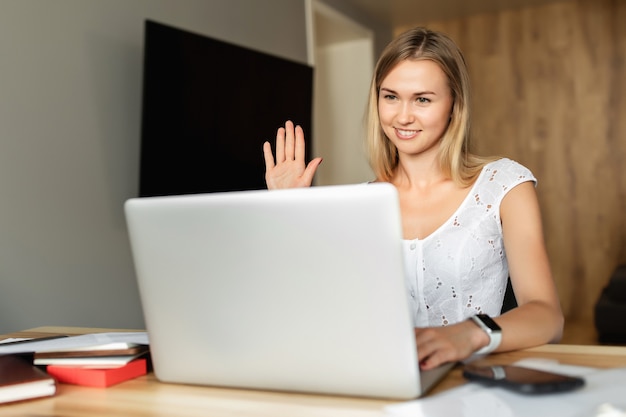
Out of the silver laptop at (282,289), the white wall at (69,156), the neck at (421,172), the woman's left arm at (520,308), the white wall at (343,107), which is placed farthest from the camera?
the white wall at (343,107)

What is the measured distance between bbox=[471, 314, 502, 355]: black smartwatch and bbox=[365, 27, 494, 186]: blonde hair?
28.9 inches

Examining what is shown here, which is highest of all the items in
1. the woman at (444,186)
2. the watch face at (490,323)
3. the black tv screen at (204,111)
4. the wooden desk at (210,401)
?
the black tv screen at (204,111)

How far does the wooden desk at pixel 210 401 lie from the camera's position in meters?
0.90

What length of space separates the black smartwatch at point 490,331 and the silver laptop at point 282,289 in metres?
0.11

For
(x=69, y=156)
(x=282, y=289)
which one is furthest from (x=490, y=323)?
(x=69, y=156)

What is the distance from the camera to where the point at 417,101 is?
174 centimetres

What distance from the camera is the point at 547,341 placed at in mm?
1208

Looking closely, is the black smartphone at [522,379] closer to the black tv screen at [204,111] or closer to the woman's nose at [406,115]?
the woman's nose at [406,115]

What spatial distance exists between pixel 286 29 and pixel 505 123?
7.08ft

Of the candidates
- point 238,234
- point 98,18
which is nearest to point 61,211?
point 98,18

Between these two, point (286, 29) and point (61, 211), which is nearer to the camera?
point (61, 211)

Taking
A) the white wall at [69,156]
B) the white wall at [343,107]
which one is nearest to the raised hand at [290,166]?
the white wall at [69,156]

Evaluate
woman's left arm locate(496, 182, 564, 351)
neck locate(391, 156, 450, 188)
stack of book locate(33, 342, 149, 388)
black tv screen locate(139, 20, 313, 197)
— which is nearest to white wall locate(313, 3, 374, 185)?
black tv screen locate(139, 20, 313, 197)

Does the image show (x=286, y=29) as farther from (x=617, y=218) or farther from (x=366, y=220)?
(x=366, y=220)
